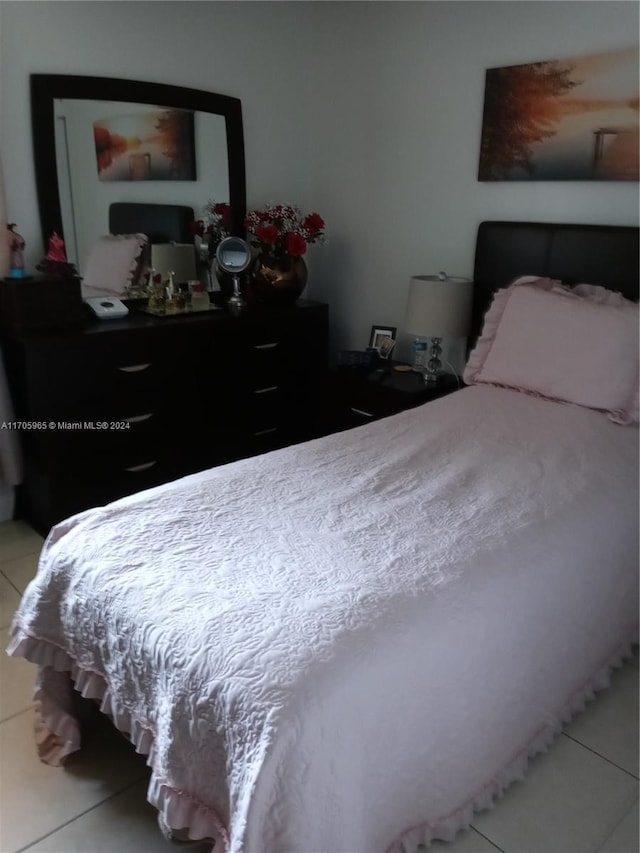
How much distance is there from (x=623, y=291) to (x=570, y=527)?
121 cm

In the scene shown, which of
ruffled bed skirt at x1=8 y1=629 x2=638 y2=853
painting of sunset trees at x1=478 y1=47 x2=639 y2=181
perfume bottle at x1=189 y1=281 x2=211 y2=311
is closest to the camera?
ruffled bed skirt at x1=8 y1=629 x2=638 y2=853

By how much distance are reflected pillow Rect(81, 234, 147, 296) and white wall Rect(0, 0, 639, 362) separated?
235mm

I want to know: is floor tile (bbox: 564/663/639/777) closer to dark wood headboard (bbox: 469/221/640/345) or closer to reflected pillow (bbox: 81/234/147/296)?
dark wood headboard (bbox: 469/221/640/345)

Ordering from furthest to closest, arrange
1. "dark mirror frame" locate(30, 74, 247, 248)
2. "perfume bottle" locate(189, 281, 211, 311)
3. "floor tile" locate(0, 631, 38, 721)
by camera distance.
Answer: "perfume bottle" locate(189, 281, 211, 311) < "dark mirror frame" locate(30, 74, 247, 248) < "floor tile" locate(0, 631, 38, 721)

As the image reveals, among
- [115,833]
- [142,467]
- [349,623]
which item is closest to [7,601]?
[142,467]

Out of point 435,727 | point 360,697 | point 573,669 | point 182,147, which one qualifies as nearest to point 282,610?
point 360,697

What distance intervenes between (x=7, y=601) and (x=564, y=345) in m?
2.13

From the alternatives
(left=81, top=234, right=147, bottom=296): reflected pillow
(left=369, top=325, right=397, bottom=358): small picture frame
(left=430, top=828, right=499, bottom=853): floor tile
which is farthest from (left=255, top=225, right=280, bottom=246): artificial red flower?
(left=430, top=828, right=499, bottom=853): floor tile

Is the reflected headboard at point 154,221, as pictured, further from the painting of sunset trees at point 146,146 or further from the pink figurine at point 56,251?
the pink figurine at point 56,251

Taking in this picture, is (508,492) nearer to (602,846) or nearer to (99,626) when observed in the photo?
(602,846)

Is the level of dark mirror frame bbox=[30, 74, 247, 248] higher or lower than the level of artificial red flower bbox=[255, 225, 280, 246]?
higher

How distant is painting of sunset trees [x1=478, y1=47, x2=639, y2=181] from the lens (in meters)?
2.45

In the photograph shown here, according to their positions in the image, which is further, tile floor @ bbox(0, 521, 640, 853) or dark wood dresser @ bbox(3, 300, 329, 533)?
dark wood dresser @ bbox(3, 300, 329, 533)

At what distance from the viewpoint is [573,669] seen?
5.81 feet
